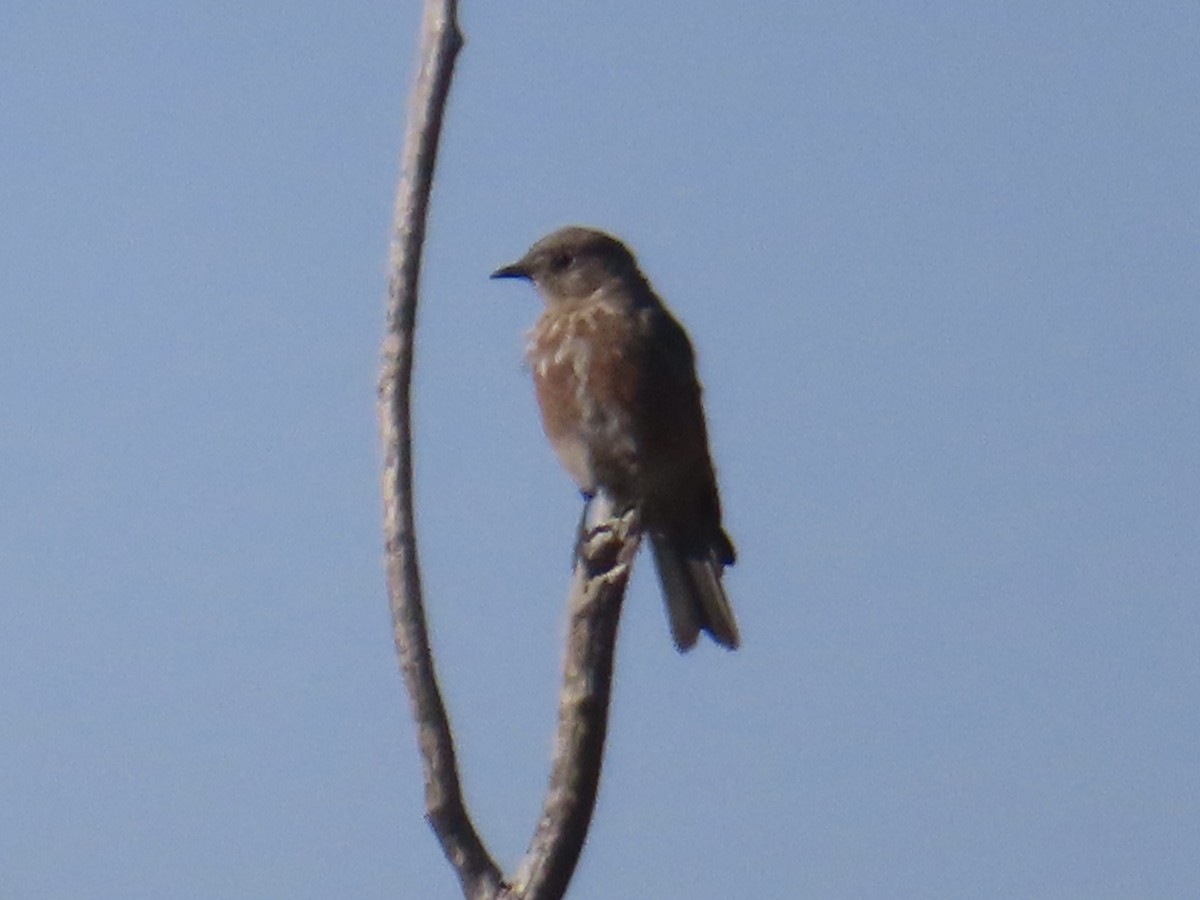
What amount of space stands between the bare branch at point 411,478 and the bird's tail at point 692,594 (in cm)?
385

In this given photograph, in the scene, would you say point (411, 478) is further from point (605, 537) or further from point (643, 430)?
point (643, 430)

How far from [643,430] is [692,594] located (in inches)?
28.5

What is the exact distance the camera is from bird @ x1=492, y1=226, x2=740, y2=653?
9.18m

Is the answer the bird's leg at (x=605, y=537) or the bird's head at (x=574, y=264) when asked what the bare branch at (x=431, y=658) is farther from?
the bird's head at (x=574, y=264)

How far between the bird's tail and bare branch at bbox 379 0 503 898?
3.85 metres

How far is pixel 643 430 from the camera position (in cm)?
924

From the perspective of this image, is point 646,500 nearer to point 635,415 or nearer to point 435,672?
point 635,415

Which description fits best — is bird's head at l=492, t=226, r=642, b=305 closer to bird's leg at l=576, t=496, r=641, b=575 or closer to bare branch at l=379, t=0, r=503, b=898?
bird's leg at l=576, t=496, r=641, b=575

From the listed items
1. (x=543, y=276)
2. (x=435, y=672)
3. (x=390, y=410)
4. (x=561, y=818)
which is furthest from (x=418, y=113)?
(x=543, y=276)

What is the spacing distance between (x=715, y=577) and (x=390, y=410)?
4.29m

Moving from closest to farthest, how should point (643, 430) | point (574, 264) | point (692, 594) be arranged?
point (692, 594), point (643, 430), point (574, 264)

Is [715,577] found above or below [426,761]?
above

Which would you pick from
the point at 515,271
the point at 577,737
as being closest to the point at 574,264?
the point at 515,271

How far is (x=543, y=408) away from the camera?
30.8 feet
